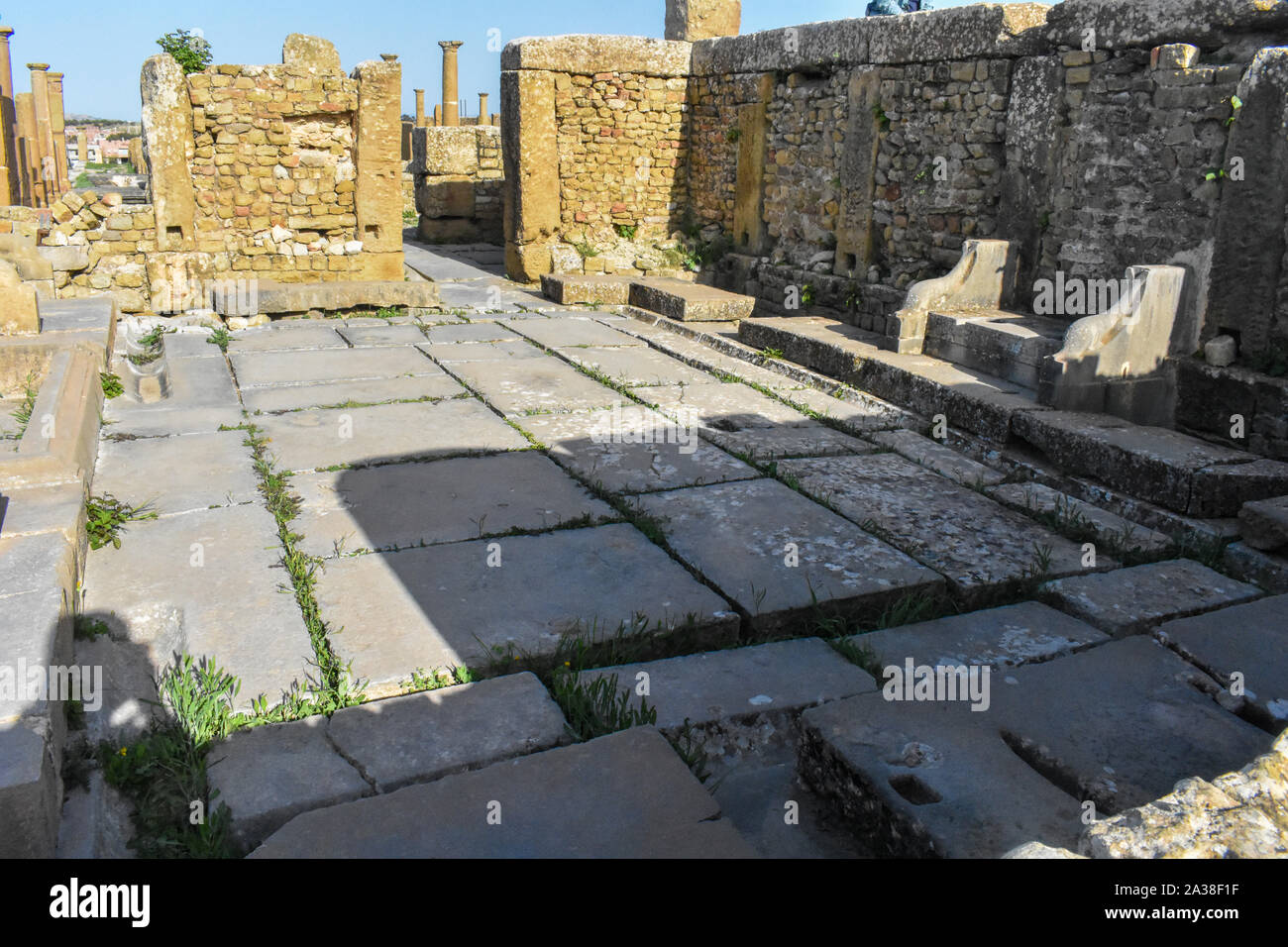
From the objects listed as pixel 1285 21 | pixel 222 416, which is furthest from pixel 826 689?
pixel 1285 21

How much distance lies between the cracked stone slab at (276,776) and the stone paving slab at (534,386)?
11.3ft

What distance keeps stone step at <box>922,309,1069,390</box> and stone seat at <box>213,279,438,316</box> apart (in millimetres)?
4703

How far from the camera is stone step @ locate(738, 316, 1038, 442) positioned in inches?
223

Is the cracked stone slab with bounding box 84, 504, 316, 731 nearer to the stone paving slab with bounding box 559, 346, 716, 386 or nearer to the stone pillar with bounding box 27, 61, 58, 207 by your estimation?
the stone paving slab with bounding box 559, 346, 716, 386

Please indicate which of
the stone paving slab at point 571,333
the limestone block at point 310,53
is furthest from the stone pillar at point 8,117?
the stone paving slab at point 571,333

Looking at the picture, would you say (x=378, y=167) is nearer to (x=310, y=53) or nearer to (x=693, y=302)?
(x=310, y=53)

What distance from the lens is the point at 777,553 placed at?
13.3ft

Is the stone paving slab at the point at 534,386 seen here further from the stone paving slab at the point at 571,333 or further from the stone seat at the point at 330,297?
the stone seat at the point at 330,297

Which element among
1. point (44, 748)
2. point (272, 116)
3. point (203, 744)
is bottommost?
point (203, 744)

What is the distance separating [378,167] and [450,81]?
14.9m

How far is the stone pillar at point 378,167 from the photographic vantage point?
8898mm

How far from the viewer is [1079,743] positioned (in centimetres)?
250
